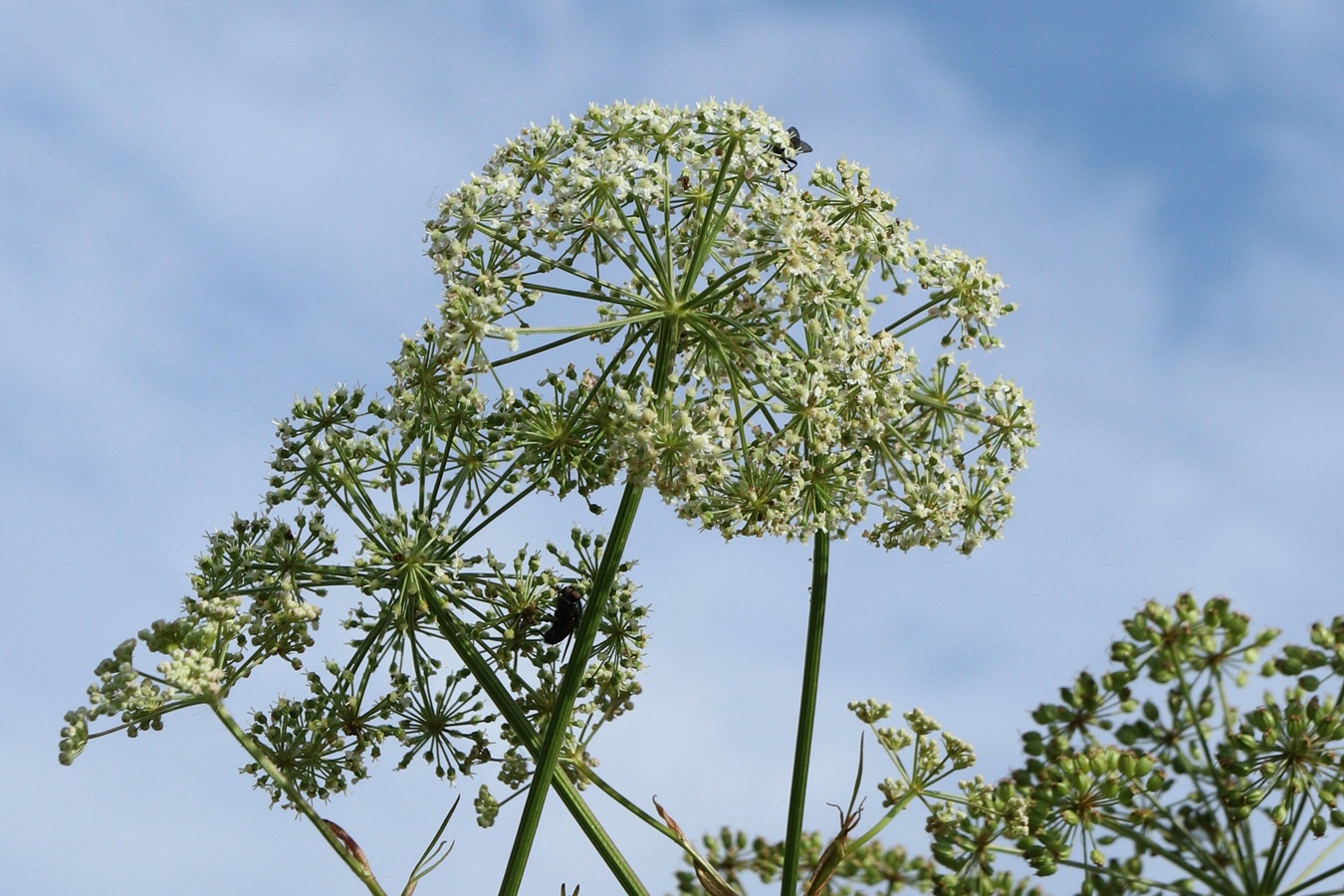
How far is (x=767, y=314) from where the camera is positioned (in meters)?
9.21

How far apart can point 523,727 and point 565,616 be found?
794 mm

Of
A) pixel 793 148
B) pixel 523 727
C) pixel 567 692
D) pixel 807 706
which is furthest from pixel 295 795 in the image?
pixel 793 148

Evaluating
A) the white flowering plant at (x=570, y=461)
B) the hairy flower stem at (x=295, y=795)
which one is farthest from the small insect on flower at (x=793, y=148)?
the hairy flower stem at (x=295, y=795)

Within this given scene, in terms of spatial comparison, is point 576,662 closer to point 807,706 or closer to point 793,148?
point 807,706

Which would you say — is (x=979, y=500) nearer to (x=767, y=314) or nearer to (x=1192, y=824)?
(x=767, y=314)

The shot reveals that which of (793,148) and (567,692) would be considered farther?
(793,148)

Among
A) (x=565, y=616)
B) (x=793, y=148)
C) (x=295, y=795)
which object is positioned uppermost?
(x=793, y=148)

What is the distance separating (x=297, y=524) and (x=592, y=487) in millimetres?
2152

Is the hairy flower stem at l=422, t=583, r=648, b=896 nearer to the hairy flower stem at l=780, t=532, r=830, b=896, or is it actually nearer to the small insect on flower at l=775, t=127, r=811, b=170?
the hairy flower stem at l=780, t=532, r=830, b=896

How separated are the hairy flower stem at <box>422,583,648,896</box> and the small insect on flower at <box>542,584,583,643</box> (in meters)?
0.48

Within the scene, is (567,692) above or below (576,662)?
below

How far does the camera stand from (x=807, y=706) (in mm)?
9875

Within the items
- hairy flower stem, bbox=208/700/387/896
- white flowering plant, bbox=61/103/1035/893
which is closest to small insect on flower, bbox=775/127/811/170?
white flowering plant, bbox=61/103/1035/893

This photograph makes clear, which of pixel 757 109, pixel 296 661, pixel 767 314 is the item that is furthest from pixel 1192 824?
pixel 296 661
